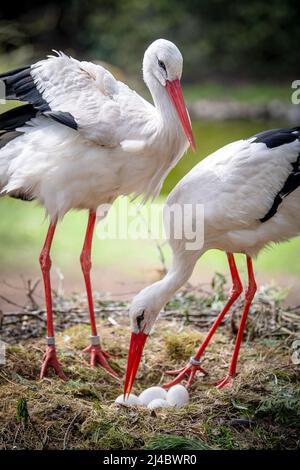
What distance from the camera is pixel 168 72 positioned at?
3713 mm

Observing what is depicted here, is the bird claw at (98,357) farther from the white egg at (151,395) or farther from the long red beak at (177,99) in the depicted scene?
the long red beak at (177,99)

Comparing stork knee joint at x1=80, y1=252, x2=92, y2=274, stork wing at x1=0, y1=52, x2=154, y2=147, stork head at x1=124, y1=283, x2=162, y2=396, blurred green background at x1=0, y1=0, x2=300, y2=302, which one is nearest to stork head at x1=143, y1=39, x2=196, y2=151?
stork wing at x1=0, y1=52, x2=154, y2=147

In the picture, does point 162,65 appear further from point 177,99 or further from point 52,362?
point 52,362

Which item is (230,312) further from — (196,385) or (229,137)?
(229,137)

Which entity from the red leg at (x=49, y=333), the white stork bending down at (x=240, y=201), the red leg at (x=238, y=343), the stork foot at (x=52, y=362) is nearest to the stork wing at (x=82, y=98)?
the white stork bending down at (x=240, y=201)

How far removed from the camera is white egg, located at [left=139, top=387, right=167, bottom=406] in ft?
11.8

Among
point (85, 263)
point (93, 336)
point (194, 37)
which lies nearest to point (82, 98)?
point (85, 263)

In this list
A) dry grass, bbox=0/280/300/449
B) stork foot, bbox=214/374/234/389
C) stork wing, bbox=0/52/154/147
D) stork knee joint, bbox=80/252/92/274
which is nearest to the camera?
dry grass, bbox=0/280/300/449

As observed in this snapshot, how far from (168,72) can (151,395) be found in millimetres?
1580

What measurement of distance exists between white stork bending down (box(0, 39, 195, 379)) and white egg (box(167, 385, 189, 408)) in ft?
1.84

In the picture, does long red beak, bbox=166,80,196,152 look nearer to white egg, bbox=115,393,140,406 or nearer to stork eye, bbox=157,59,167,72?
stork eye, bbox=157,59,167,72

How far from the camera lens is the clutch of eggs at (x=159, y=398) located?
11.4 ft

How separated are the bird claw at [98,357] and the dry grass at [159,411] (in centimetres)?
5
